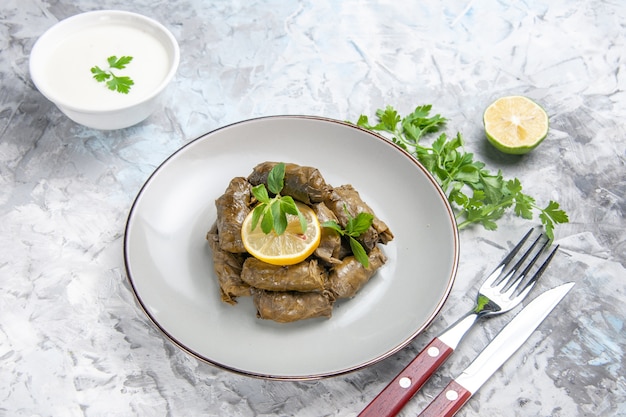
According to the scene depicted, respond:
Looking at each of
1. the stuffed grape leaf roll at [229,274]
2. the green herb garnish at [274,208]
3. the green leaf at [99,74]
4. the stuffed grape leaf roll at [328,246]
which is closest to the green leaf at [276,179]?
the green herb garnish at [274,208]

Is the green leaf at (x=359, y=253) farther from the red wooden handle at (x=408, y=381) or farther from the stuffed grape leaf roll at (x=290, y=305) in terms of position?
the red wooden handle at (x=408, y=381)

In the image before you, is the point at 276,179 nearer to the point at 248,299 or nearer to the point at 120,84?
the point at 248,299

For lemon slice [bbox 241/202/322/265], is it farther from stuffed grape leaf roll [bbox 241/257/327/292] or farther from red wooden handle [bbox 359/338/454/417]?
red wooden handle [bbox 359/338/454/417]

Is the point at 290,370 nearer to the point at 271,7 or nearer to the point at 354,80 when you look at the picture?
the point at 354,80

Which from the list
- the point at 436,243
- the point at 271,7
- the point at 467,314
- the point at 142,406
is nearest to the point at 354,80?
the point at 271,7

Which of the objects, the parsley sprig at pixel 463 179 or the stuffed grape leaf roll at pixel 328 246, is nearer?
the stuffed grape leaf roll at pixel 328 246

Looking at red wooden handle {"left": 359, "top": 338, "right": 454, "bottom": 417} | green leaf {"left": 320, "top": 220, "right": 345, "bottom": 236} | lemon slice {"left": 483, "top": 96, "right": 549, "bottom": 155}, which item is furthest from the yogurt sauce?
red wooden handle {"left": 359, "top": 338, "right": 454, "bottom": 417}
